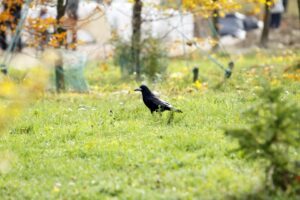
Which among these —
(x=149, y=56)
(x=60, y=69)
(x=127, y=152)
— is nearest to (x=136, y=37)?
(x=149, y=56)

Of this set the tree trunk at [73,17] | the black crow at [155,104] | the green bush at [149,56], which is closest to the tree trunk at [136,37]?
the green bush at [149,56]

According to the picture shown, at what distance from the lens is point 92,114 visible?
10664mm

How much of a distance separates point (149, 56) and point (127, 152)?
29.8 feet

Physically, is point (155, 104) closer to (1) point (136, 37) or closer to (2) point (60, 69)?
(2) point (60, 69)

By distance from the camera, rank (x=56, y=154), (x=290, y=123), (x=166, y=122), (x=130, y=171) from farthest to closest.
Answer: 1. (x=166, y=122)
2. (x=56, y=154)
3. (x=130, y=171)
4. (x=290, y=123)

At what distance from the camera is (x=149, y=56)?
17.0 m

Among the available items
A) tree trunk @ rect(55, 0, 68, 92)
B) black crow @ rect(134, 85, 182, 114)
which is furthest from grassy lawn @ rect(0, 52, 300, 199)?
tree trunk @ rect(55, 0, 68, 92)

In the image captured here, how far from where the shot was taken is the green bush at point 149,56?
16969 millimetres

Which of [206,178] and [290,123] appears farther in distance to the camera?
[206,178]

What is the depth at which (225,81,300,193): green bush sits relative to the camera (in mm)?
6328

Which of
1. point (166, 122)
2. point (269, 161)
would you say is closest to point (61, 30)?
point (166, 122)

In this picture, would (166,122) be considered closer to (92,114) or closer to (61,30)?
(92,114)

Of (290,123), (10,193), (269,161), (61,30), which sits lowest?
(10,193)

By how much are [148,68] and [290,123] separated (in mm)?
10829
